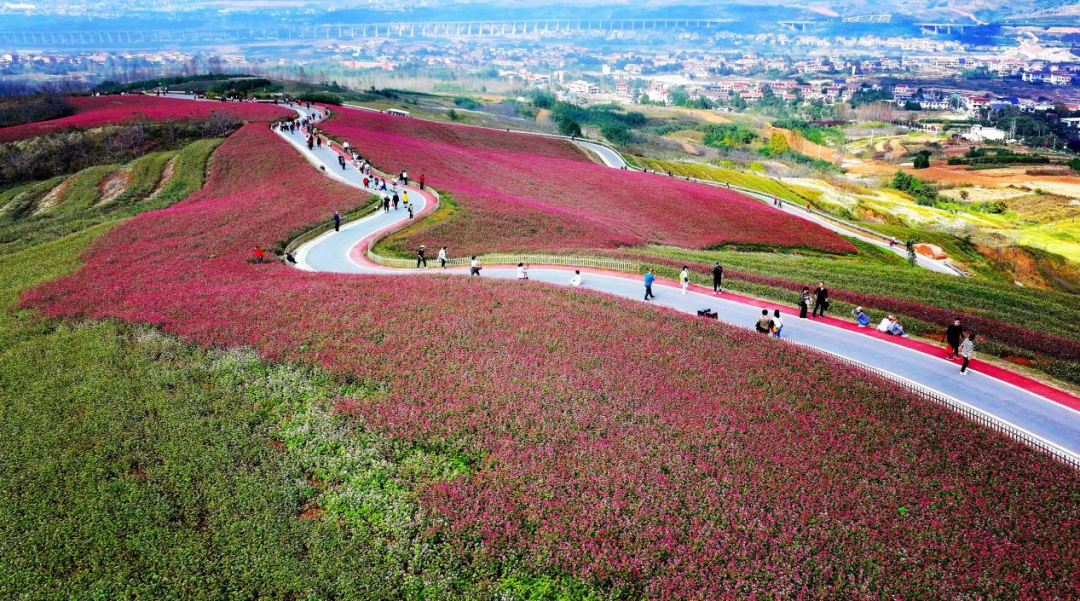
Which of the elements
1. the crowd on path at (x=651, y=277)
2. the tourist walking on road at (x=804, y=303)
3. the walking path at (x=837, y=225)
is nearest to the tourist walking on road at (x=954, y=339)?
the crowd on path at (x=651, y=277)

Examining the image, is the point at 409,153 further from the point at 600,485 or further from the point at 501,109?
the point at 501,109

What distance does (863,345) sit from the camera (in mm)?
23891

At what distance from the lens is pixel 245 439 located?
53.0 ft

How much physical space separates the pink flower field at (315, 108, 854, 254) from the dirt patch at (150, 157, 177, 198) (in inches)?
566

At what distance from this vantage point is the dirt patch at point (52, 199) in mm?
A: 53444

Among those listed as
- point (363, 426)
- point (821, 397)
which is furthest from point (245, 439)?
point (821, 397)

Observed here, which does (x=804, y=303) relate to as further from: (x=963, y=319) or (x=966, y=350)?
(x=966, y=350)

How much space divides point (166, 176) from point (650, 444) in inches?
2192

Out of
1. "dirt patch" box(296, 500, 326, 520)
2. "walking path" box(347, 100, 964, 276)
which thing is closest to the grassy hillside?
"dirt patch" box(296, 500, 326, 520)

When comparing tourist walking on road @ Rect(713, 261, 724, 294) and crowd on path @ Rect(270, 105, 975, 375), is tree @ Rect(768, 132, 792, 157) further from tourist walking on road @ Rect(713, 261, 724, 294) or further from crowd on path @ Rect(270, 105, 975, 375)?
tourist walking on road @ Rect(713, 261, 724, 294)

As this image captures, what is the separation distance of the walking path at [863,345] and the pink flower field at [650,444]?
3296 mm

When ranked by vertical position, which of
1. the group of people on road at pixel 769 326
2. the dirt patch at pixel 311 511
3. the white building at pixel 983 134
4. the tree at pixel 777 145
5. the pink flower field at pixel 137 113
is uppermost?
the pink flower field at pixel 137 113

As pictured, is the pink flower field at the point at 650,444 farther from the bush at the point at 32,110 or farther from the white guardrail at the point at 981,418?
the bush at the point at 32,110

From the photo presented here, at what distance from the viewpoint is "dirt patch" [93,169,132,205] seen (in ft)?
174
